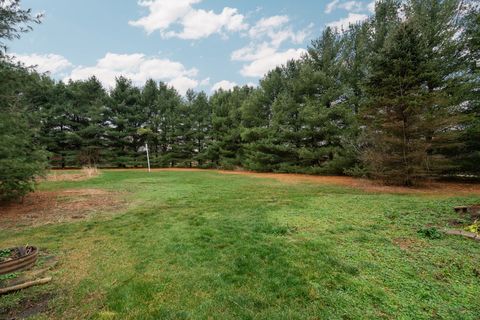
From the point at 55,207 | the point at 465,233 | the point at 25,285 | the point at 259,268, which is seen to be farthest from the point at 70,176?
the point at 465,233

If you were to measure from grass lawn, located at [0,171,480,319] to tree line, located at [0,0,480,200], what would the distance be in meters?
4.12

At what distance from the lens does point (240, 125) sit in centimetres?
2005

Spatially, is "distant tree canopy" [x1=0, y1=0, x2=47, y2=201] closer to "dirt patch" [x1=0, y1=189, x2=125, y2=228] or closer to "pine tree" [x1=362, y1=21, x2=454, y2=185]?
"dirt patch" [x1=0, y1=189, x2=125, y2=228]

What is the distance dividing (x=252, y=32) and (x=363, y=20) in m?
7.67

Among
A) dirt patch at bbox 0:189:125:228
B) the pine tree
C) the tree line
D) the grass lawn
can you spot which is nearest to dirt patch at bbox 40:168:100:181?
the tree line

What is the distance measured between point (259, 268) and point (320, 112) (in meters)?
13.1

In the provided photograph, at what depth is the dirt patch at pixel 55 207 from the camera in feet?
16.3

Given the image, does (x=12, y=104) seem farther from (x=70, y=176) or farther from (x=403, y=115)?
(x=403, y=115)

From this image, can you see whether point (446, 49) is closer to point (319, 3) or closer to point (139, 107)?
point (319, 3)

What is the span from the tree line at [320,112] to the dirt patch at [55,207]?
4.74ft

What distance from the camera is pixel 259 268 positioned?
2.67 metres

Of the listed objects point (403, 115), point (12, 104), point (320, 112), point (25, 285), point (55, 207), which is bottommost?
point (25, 285)

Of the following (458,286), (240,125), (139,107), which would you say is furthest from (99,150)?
(458,286)

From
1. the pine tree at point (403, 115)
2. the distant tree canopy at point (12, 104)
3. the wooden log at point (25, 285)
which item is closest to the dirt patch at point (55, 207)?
the distant tree canopy at point (12, 104)
